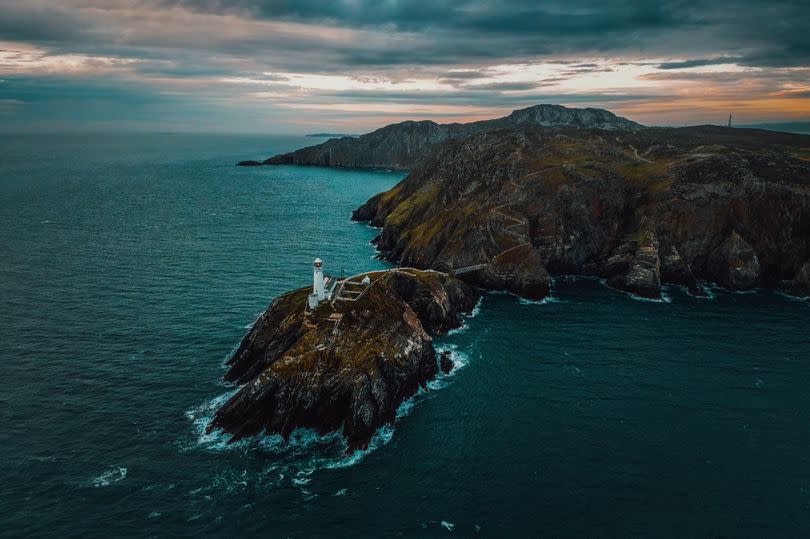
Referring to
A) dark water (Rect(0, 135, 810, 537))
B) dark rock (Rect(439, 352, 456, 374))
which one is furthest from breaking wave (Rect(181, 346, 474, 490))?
dark rock (Rect(439, 352, 456, 374))

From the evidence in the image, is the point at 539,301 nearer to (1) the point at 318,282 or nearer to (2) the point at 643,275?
(2) the point at 643,275

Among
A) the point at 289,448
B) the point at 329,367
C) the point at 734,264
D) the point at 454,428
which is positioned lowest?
the point at 289,448

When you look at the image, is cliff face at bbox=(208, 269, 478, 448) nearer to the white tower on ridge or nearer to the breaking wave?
the breaking wave

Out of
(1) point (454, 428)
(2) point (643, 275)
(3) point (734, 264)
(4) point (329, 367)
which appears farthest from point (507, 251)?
(4) point (329, 367)

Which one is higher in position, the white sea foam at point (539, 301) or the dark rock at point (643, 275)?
the dark rock at point (643, 275)

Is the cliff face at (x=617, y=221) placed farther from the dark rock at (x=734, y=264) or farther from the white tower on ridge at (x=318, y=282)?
the white tower on ridge at (x=318, y=282)

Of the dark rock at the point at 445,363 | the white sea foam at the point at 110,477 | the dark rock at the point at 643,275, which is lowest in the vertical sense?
the white sea foam at the point at 110,477

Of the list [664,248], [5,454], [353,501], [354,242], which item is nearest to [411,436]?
[353,501]

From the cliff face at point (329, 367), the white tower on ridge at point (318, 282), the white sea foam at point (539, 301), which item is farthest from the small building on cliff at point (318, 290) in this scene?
the white sea foam at point (539, 301)
